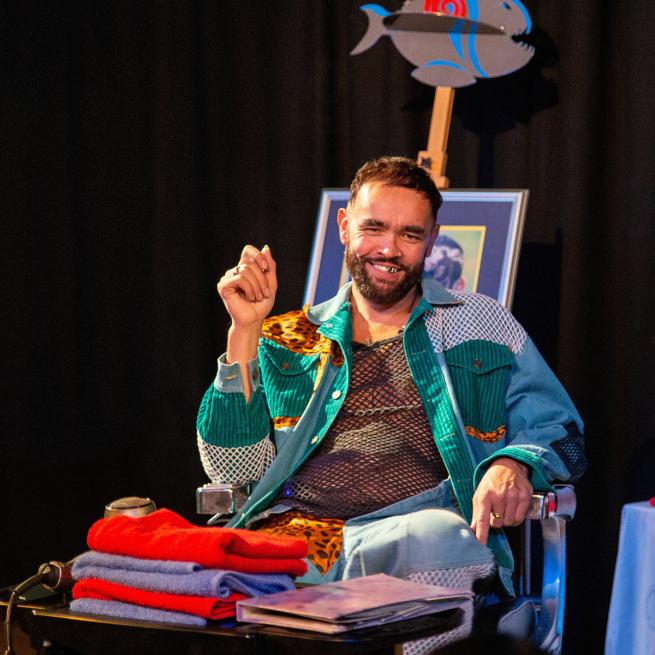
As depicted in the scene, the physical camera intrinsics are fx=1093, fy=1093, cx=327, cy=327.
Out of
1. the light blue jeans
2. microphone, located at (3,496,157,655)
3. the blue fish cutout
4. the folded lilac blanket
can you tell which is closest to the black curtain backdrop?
the blue fish cutout

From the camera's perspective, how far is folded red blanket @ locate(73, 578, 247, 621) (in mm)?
1478

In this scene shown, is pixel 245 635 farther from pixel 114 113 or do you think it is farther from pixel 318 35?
pixel 114 113

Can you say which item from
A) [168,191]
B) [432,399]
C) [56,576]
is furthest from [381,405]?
[168,191]

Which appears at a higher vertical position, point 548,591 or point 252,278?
point 252,278

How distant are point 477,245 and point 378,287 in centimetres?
58

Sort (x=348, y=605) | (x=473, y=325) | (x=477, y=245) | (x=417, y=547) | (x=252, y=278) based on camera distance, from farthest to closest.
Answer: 1. (x=477, y=245)
2. (x=473, y=325)
3. (x=252, y=278)
4. (x=417, y=547)
5. (x=348, y=605)

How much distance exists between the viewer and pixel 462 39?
2.99 meters

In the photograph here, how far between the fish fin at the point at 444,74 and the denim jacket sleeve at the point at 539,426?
0.94m

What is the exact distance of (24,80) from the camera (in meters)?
3.74

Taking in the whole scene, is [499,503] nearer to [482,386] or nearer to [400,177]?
[482,386]

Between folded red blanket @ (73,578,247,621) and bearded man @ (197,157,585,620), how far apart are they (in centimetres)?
52

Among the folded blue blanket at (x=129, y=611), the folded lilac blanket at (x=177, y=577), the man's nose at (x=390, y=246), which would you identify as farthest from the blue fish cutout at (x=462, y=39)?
the folded blue blanket at (x=129, y=611)

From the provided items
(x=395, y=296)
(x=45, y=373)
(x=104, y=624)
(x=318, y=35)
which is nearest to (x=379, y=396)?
(x=395, y=296)

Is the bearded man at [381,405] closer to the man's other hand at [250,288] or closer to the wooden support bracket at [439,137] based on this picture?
the man's other hand at [250,288]
